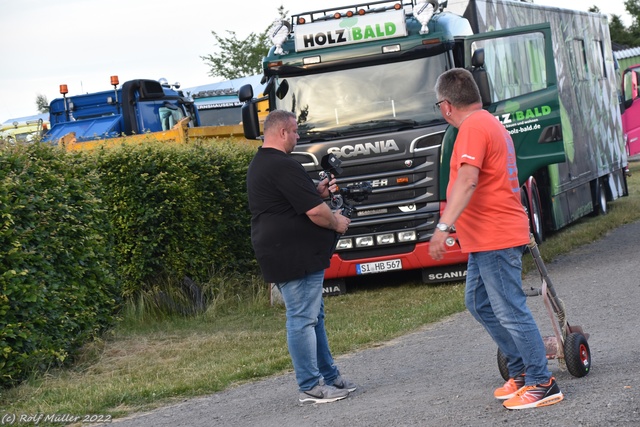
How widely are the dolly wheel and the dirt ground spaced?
0.07m

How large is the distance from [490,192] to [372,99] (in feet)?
23.5

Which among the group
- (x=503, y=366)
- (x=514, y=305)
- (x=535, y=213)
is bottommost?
(x=535, y=213)

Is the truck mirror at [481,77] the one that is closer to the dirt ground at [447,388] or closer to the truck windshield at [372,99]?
the truck windshield at [372,99]

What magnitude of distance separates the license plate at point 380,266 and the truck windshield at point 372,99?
1.68m

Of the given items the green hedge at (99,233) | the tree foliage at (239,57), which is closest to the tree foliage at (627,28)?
the tree foliage at (239,57)

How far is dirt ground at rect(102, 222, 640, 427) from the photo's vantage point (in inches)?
249

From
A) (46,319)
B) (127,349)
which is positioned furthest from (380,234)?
(46,319)

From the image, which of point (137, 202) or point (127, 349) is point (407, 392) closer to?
point (127, 349)

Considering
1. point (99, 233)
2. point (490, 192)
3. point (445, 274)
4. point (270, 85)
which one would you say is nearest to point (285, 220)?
point (490, 192)

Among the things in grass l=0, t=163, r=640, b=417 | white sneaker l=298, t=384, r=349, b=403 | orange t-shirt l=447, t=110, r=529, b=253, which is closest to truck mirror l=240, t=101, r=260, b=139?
grass l=0, t=163, r=640, b=417

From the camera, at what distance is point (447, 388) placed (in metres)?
7.44

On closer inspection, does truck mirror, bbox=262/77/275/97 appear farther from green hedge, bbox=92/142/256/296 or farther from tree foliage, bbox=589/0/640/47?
tree foliage, bbox=589/0/640/47

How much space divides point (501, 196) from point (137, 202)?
7320mm

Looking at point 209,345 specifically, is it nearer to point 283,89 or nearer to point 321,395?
point 321,395
